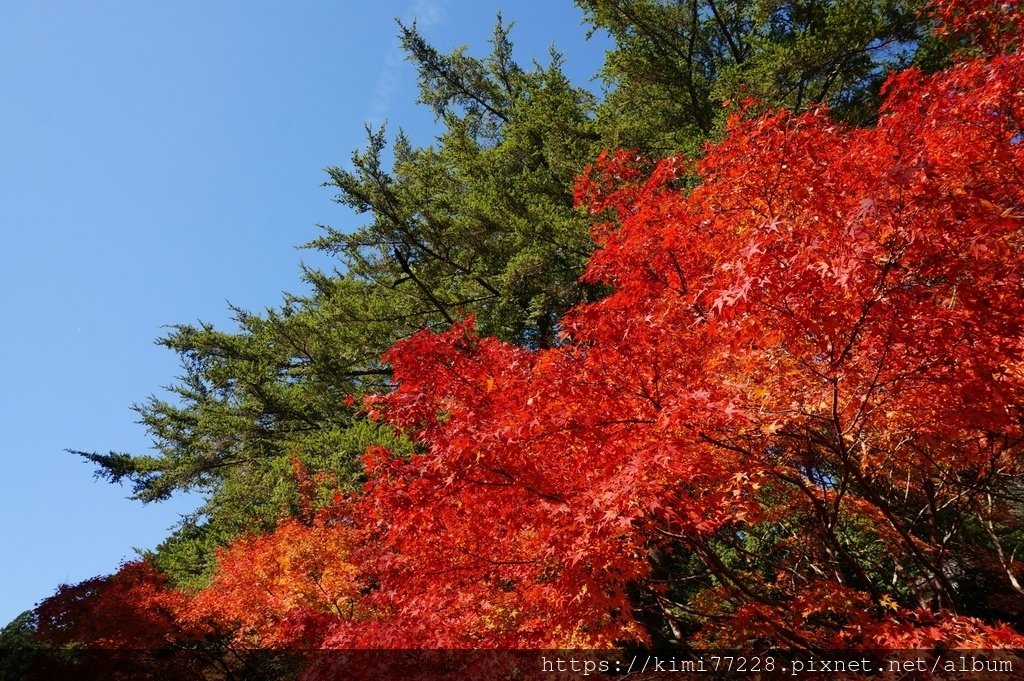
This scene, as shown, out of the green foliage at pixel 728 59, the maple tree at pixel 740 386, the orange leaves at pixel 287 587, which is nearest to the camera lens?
the maple tree at pixel 740 386

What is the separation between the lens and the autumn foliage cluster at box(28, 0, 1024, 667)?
12.6ft

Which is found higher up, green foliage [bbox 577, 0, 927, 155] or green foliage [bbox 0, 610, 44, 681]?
green foliage [bbox 577, 0, 927, 155]

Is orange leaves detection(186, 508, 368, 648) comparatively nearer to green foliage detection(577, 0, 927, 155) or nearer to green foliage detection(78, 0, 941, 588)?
green foliage detection(78, 0, 941, 588)

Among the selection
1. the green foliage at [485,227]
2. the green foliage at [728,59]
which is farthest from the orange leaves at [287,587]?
the green foliage at [728,59]

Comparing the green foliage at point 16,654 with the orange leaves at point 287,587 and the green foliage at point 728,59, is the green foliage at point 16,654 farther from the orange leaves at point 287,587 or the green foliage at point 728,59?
the green foliage at point 728,59

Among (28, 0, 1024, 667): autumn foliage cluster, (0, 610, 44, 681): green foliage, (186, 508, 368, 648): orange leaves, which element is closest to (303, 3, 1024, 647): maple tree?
(28, 0, 1024, 667): autumn foliage cluster

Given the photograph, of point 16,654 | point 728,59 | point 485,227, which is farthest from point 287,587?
point 728,59

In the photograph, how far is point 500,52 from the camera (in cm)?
1978

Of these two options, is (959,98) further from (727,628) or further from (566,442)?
(727,628)

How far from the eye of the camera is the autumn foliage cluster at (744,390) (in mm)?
3838

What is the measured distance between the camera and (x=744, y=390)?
4457 millimetres

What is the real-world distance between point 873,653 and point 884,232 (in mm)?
3833

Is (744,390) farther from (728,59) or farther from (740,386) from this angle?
(728,59)

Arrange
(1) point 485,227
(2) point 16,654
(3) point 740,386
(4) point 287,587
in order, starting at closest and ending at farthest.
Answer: (3) point 740,386 → (2) point 16,654 → (4) point 287,587 → (1) point 485,227
